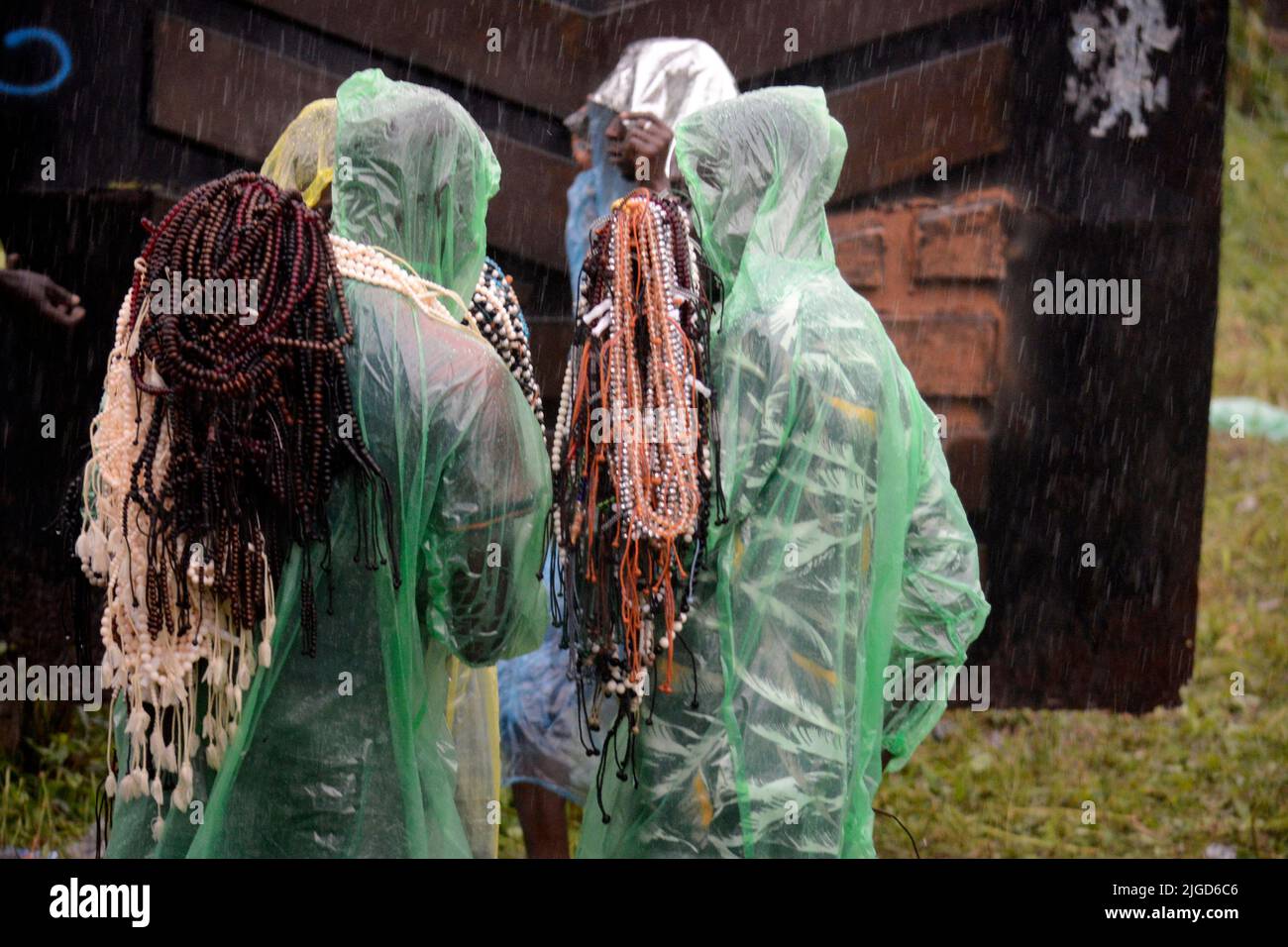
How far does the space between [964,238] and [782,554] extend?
7.01 ft

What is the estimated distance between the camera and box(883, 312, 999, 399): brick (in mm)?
4668

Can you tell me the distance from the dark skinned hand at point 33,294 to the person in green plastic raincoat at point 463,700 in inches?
58.1

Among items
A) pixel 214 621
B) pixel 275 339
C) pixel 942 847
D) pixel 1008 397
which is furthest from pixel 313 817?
pixel 1008 397

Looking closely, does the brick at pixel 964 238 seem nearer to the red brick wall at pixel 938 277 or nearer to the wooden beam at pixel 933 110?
the red brick wall at pixel 938 277

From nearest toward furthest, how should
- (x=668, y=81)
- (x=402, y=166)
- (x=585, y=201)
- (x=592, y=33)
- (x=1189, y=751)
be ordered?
(x=402, y=166), (x=668, y=81), (x=585, y=201), (x=592, y=33), (x=1189, y=751)

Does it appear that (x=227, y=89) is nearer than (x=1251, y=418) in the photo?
Yes

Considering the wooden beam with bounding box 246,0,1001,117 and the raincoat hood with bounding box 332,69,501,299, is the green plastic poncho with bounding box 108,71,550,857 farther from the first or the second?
the wooden beam with bounding box 246,0,1001,117

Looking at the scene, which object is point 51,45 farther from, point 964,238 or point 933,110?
point 964,238

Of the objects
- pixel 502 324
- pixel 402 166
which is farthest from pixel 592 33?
pixel 402 166

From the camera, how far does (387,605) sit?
253 centimetres

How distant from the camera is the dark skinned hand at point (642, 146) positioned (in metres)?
3.94

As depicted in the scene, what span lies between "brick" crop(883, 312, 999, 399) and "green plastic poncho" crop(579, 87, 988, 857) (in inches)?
71.1
